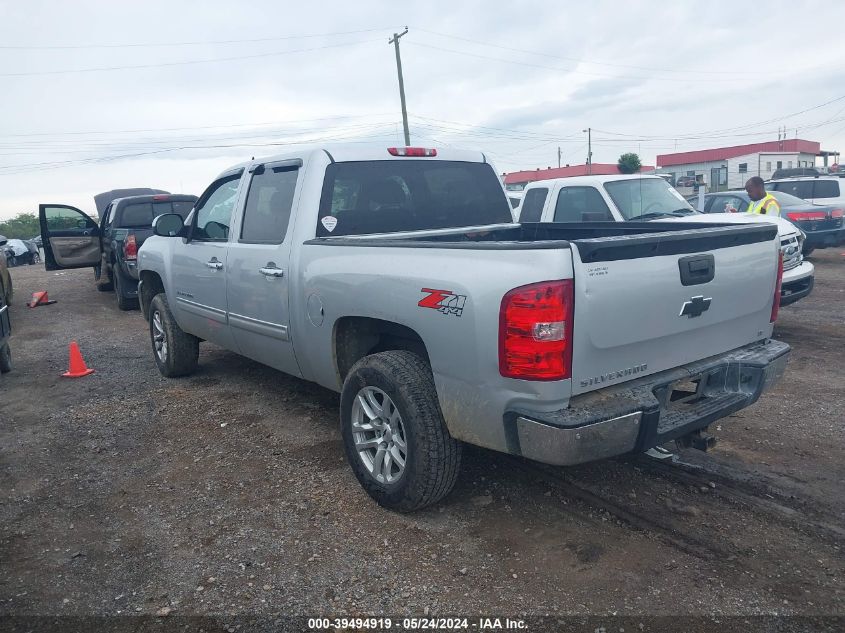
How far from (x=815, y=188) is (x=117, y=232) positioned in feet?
49.1

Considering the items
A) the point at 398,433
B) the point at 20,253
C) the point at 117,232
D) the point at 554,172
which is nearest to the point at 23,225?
the point at 20,253

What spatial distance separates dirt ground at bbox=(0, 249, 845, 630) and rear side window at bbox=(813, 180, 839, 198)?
39.5ft

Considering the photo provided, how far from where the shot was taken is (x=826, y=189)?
15.7 meters

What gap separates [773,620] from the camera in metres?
2.67

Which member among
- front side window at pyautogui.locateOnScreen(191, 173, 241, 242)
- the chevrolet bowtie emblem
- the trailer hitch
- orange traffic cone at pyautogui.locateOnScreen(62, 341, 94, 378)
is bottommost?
orange traffic cone at pyautogui.locateOnScreen(62, 341, 94, 378)

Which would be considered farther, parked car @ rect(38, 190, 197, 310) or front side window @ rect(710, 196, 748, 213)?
front side window @ rect(710, 196, 748, 213)

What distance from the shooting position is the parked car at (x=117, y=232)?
1074cm

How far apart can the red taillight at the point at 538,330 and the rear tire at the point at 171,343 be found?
441cm

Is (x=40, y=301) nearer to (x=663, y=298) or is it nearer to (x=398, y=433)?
(x=398, y=433)

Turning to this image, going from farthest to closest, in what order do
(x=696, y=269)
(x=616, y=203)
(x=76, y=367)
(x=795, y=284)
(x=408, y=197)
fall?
1. (x=616, y=203)
2. (x=795, y=284)
3. (x=76, y=367)
4. (x=408, y=197)
5. (x=696, y=269)

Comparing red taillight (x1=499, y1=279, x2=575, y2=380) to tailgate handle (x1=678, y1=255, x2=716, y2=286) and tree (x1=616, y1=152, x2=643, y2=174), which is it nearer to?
tailgate handle (x1=678, y1=255, x2=716, y2=286)

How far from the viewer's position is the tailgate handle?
3.16m

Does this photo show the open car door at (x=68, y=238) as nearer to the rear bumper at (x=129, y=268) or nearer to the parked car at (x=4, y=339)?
the rear bumper at (x=129, y=268)

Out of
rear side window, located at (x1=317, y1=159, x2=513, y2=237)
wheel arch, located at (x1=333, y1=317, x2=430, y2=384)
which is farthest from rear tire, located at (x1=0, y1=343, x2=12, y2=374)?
wheel arch, located at (x1=333, y1=317, x2=430, y2=384)
